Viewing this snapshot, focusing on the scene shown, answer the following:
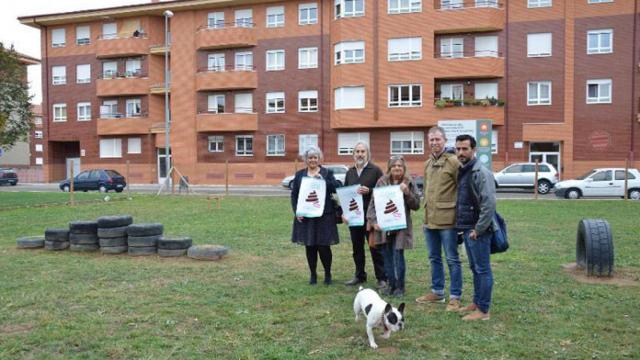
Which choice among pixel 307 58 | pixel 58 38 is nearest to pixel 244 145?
pixel 307 58

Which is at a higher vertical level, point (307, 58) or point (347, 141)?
point (307, 58)

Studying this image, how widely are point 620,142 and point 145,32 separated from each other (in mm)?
35232

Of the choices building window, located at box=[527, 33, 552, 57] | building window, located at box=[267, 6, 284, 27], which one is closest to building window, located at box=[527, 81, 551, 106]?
building window, located at box=[527, 33, 552, 57]

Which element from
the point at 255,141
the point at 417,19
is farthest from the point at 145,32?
the point at 417,19

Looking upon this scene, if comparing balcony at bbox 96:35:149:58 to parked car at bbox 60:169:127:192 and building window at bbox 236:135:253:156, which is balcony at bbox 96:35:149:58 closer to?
building window at bbox 236:135:253:156

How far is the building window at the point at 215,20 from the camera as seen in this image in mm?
42906

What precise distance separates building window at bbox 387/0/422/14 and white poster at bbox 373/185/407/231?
33.4 metres

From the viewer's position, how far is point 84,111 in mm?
47344

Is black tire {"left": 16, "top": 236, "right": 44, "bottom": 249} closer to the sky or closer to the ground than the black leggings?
closer to the ground

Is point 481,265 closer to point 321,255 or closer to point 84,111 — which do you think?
point 321,255

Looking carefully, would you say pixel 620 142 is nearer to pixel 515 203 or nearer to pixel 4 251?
pixel 515 203

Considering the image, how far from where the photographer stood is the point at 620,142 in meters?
35.3

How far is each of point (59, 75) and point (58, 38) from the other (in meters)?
3.08

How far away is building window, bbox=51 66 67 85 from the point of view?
4791cm
